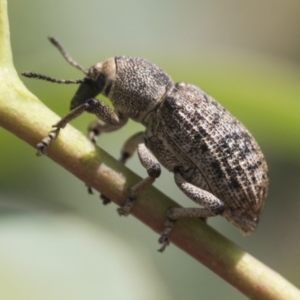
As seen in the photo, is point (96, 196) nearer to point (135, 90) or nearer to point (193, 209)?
point (135, 90)

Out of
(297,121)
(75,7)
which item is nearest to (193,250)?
(297,121)

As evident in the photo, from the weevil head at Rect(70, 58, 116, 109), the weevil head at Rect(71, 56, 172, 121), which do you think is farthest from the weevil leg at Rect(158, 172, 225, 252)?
the weevil head at Rect(70, 58, 116, 109)

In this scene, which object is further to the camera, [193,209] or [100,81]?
[100,81]

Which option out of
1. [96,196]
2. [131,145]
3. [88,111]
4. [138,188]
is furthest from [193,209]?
[96,196]

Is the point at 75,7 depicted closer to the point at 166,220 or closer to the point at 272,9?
the point at 166,220

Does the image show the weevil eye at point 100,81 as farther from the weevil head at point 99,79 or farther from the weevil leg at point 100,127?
the weevil leg at point 100,127

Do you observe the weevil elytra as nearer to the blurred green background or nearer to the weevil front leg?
the weevil front leg

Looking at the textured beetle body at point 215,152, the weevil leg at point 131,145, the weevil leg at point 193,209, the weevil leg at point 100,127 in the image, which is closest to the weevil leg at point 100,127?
the weevil leg at point 100,127
